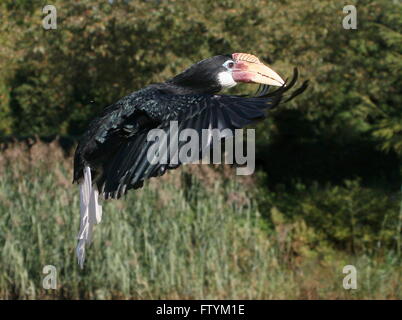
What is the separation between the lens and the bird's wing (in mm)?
1968

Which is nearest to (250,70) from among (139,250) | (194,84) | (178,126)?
(194,84)

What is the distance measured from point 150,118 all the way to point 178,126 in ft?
0.31

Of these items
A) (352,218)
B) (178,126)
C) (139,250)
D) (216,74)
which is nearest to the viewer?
(178,126)

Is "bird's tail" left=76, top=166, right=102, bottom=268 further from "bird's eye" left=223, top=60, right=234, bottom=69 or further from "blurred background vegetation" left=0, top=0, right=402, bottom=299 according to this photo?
"blurred background vegetation" left=0, top=0, right=402, bottom=299

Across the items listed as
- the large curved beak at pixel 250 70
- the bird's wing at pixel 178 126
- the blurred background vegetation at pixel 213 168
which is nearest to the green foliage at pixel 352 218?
the blurred background vegetation at pixel 213 168

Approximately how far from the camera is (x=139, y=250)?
584 cm

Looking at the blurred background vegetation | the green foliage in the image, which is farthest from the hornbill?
the green foliage

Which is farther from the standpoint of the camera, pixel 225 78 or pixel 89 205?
pixel 225 78

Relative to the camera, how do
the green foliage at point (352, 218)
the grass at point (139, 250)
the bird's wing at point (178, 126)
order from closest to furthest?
the bird's wing at point (178, 126) < the grass at point (139, 250) < the green foliage at point (352, 218)

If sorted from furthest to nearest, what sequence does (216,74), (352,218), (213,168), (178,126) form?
(352,218)
(213,168)
(216,74)
(178,126)

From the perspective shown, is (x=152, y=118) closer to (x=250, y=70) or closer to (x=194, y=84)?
(x=194, y=84)

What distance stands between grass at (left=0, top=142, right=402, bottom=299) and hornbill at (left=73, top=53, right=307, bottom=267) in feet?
10.5

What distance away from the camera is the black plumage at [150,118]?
6.78 feet

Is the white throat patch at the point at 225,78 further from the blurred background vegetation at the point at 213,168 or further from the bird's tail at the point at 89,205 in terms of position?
the blurred background vegetation at the point at 213,168
